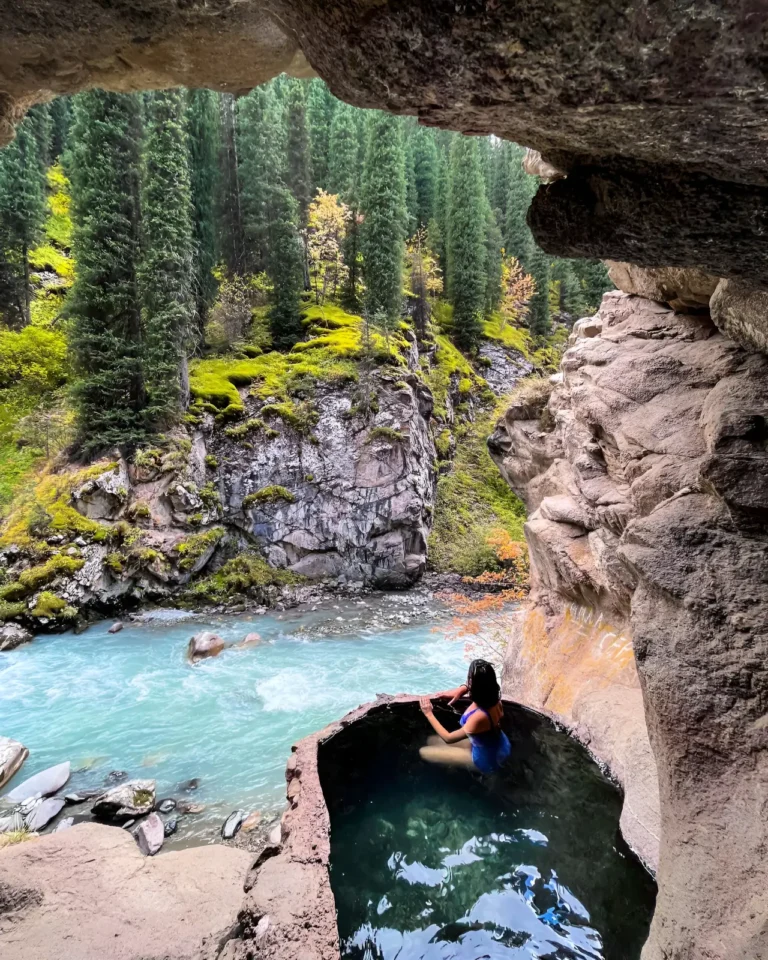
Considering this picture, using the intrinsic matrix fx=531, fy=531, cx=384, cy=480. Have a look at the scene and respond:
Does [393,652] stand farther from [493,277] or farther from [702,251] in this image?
Result: [493,277]

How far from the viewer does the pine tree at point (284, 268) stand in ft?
85.2

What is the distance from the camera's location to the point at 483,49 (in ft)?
7.35

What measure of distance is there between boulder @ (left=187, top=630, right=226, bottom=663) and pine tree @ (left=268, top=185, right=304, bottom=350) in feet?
50.2

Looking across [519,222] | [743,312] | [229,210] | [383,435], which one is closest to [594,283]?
[519,222]

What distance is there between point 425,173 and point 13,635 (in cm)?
4142

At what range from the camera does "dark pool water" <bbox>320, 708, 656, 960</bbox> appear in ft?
12.7

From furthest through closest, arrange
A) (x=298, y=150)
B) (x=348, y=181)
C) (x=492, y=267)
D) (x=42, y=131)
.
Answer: (x=492, y=267) → (x=42, y=131) → (x=348, y=181) → (x=298, y=150)

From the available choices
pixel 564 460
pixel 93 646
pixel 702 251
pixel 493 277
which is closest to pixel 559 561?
pixel 564 460

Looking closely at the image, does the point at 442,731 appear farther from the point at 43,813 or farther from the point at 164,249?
the point at 164,249

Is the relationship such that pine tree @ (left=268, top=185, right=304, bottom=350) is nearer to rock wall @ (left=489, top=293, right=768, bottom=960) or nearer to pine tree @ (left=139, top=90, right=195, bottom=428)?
pine tree @ (left=139, top=90, right=195, bottom=428)

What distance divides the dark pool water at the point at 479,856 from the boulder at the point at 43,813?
18.1 ft

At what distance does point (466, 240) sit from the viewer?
33.7 meters

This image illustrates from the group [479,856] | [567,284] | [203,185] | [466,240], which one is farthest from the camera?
[567,284]

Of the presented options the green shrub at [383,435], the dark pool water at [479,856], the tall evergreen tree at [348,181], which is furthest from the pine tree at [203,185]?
the dark pool water at [479,856]
